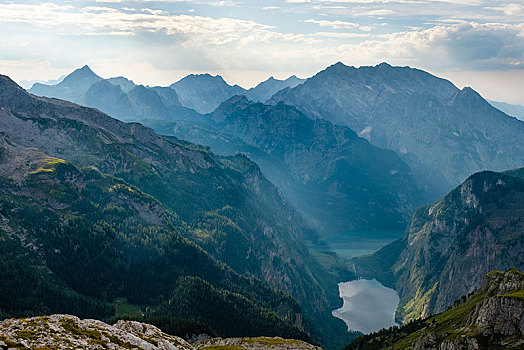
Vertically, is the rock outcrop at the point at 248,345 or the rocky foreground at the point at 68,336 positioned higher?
the rocky foreground at the point at 68,336

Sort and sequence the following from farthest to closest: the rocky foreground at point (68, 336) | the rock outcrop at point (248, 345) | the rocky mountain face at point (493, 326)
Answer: the rock outcrop at point (248, 345)
the rocky mountain face at point (493, 326)
the rocky foreground at point (68, 336)

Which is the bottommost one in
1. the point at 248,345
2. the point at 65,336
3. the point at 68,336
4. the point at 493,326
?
the point at 248,345

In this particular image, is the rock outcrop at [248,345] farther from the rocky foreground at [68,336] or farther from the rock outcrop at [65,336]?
the rock outcrop at [65,336]

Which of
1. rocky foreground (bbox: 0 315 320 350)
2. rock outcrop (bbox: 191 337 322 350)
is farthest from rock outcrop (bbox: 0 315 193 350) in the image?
rock outcrop (bbox: 191 337 322 350)

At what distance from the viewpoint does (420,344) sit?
154250mm

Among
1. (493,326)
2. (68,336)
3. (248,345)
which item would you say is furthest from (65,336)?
(493,326)

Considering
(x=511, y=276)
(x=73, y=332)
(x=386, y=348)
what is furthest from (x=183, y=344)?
(x=511, y=276)

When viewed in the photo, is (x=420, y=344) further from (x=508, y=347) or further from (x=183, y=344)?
(x=183, y=344)

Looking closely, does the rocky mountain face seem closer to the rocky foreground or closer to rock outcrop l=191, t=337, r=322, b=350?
rock outcrop l=191, t=337, r=322, b=350

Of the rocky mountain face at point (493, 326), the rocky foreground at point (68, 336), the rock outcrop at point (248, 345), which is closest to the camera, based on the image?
the rocky foreground at point (68, 336)

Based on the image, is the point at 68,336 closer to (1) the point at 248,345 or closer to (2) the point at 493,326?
(1) the point at 248,345

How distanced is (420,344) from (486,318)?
26.6 metres

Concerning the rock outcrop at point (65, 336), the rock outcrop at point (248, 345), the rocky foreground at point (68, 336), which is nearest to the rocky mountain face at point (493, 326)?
the rock outcrop at point (248, 345)

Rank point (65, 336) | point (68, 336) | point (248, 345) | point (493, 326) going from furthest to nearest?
point (248, 345) < point (493, 326) < point (68, 336) < point (65, 336)
